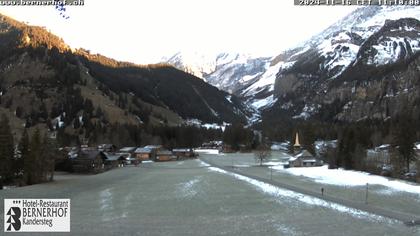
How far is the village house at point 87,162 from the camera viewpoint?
131 meters

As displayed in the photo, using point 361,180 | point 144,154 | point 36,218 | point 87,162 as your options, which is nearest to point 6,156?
point 87,162

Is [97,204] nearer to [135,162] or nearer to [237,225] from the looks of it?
[237,225]

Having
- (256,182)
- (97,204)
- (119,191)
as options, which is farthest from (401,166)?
(97,204)

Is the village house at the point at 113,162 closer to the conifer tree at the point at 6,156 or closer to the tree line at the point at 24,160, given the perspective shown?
the tree line at the point at 24,160

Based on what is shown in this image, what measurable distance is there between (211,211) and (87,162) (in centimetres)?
8481

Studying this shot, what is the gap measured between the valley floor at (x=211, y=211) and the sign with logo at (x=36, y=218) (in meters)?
1.21

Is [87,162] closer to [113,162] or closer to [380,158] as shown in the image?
[113,162]

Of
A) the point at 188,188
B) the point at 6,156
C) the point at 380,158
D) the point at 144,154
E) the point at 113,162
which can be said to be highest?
the point at 6,156

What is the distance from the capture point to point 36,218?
143ft

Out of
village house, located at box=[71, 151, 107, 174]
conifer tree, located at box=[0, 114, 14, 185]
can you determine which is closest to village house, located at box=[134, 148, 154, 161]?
village house, located at box=[71, 151, 107, 174]

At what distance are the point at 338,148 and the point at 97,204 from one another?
84165 millimetres

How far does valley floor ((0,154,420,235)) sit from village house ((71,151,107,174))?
159ft

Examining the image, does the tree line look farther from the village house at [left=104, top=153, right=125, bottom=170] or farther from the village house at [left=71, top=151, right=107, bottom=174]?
the village house at [left=104, top=153, right=125, bottom=170]

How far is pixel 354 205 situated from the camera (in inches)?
2258
